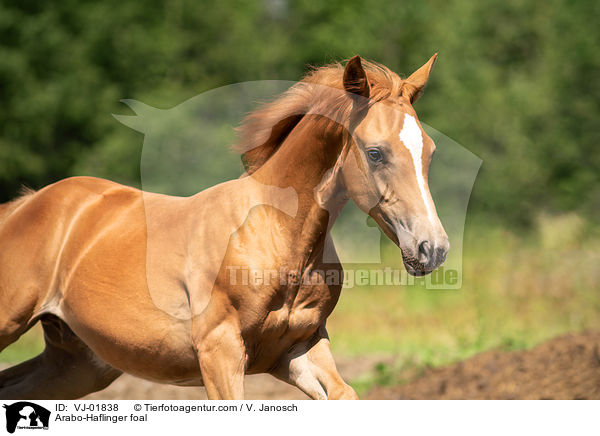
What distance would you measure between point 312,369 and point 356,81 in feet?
5.21

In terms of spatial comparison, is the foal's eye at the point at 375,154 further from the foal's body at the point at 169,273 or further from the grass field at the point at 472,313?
the grass field at the point at 472,313

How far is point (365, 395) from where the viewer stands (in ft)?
23.7

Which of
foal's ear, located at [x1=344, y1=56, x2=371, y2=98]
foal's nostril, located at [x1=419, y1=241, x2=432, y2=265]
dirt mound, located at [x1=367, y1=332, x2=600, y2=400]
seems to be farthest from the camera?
dirt mound, located at [x1=367, y1=332, x2=600, y2=400]

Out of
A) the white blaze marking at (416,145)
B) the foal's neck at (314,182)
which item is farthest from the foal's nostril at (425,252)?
the foal's neck at (314,182)

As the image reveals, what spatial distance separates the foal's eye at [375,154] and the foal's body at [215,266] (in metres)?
0.06

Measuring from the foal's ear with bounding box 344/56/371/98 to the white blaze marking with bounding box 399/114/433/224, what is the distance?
1.06 ft

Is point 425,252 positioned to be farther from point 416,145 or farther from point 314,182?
point 314,182

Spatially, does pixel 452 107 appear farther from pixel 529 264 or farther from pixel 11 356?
pixel 11 356

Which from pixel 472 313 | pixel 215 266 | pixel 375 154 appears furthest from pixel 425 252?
pixel 472 313

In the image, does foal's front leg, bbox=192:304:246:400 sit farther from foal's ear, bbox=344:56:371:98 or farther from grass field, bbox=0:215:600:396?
grass field, bbox=0:215:600:396

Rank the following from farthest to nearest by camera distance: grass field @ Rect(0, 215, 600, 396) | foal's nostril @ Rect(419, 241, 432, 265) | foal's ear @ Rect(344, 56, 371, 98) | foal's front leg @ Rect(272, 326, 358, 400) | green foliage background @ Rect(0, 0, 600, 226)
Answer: green foliage background @ Rect(0, 0, 600, 226) → grass field @ Rect(0, 215, 600, 396) → foal's front leg @ Rect(272, 326, 358, 400) → foal's ear @ Rect(344, 56, 371, 98) → foal's nostril @ Rect(419, 241, 432, 265)

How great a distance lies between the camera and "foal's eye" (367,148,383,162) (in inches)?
130

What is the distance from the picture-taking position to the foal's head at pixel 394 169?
3119 millimetres
